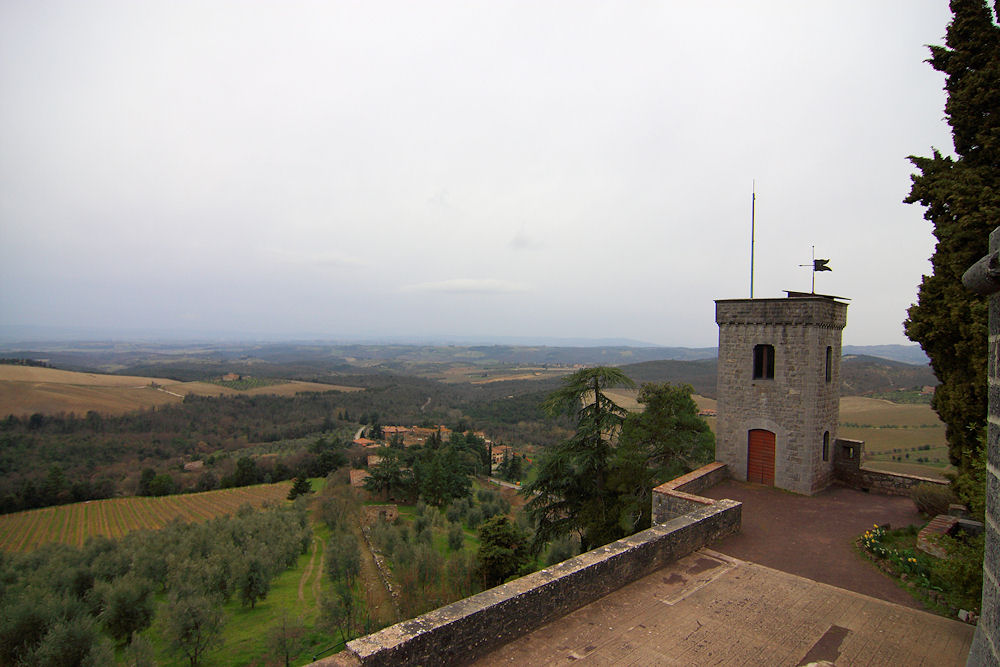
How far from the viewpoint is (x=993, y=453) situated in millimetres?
2828

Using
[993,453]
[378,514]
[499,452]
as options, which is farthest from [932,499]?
[499,452]

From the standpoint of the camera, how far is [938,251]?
9.13 metres

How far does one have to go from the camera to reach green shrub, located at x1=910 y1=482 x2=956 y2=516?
33.2 feet

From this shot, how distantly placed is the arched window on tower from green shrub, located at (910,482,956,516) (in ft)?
12.2

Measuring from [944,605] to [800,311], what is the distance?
22.7 feet

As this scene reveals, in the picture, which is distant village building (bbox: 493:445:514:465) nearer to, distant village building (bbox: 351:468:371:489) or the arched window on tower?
distant village building (bbox: 351:468:371:489)

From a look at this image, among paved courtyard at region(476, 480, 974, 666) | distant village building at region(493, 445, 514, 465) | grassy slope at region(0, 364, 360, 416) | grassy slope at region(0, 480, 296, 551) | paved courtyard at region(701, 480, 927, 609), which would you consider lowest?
distant village building at region(493, 445, 514, 465)

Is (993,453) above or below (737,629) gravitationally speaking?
above

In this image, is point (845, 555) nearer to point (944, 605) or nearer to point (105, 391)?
point (944, 605)

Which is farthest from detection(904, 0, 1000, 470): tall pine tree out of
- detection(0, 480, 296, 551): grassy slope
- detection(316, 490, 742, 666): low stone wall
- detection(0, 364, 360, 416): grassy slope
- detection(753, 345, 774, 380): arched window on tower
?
detection(0, 364, 360, 416): grassy slope

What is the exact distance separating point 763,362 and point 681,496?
16.0 ft

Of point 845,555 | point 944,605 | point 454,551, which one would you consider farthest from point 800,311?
point 454,551

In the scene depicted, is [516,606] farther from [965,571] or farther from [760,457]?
[760,457]

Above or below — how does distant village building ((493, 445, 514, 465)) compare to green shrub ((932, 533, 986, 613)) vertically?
below
